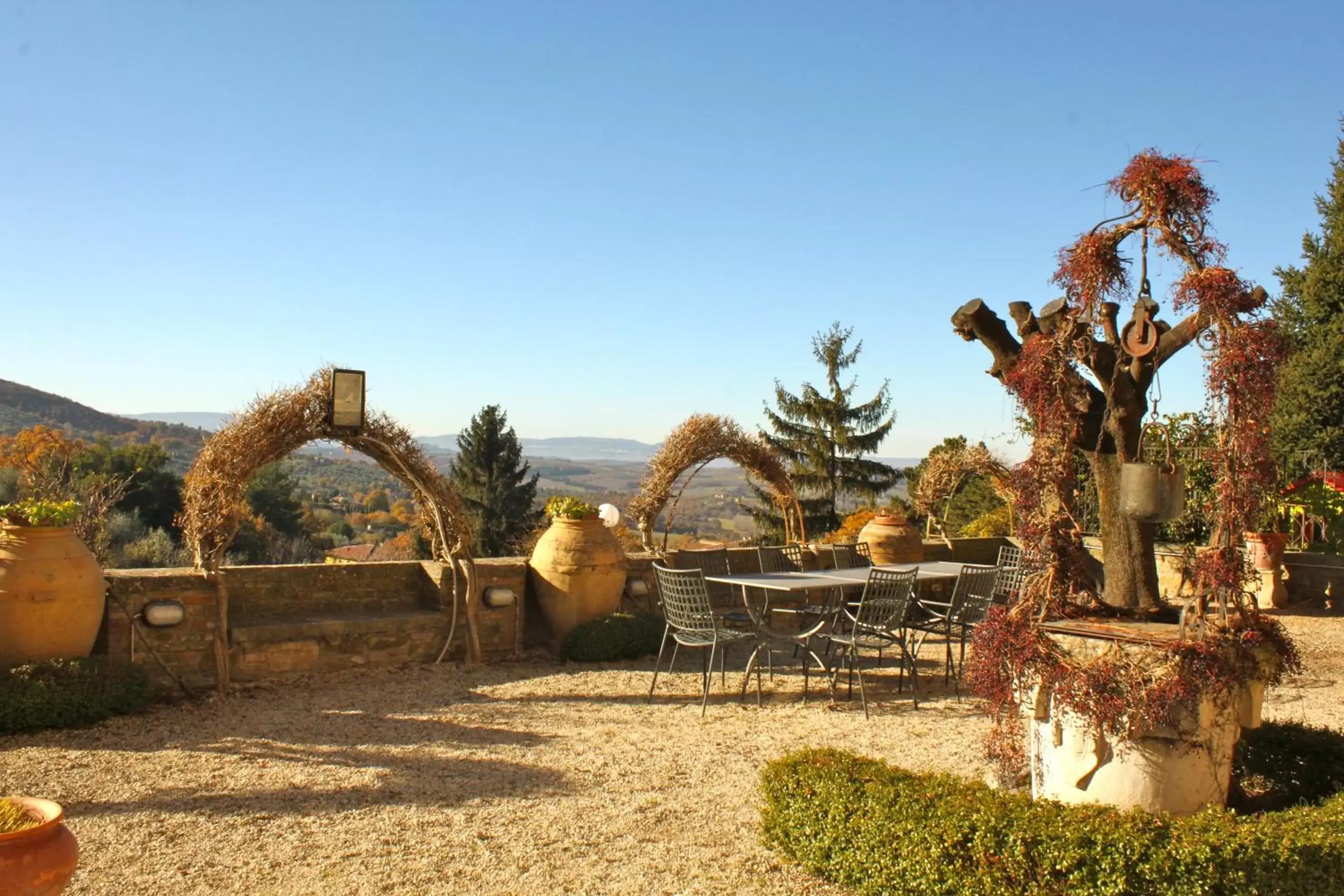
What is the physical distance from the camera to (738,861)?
3.74 m

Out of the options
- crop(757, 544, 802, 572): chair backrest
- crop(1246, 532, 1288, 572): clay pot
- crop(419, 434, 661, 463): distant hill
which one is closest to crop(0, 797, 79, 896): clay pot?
crop(757, 544, 802, 572): chair backrest

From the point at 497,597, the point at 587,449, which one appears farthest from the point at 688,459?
the point at 587,449

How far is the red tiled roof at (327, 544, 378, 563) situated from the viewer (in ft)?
62.8

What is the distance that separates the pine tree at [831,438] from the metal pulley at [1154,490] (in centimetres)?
2312

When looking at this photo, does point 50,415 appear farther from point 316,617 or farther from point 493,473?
point 316,617

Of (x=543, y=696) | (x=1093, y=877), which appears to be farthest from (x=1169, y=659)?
(x=543, y=696)

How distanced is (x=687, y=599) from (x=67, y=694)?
346 centimetres

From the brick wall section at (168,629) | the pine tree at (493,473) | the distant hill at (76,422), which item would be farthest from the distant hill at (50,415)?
the brick wall section at (168,629)

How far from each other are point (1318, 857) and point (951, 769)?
2142mm

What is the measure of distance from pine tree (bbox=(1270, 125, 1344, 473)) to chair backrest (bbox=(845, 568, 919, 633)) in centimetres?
1133

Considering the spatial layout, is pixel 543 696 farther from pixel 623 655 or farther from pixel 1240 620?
pixel 1240 620

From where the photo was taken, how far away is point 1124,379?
4035mm

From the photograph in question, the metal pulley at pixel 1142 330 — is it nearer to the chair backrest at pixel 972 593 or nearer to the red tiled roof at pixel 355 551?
the chair backrest at pixel 972 593

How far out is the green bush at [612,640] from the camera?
298 inches
